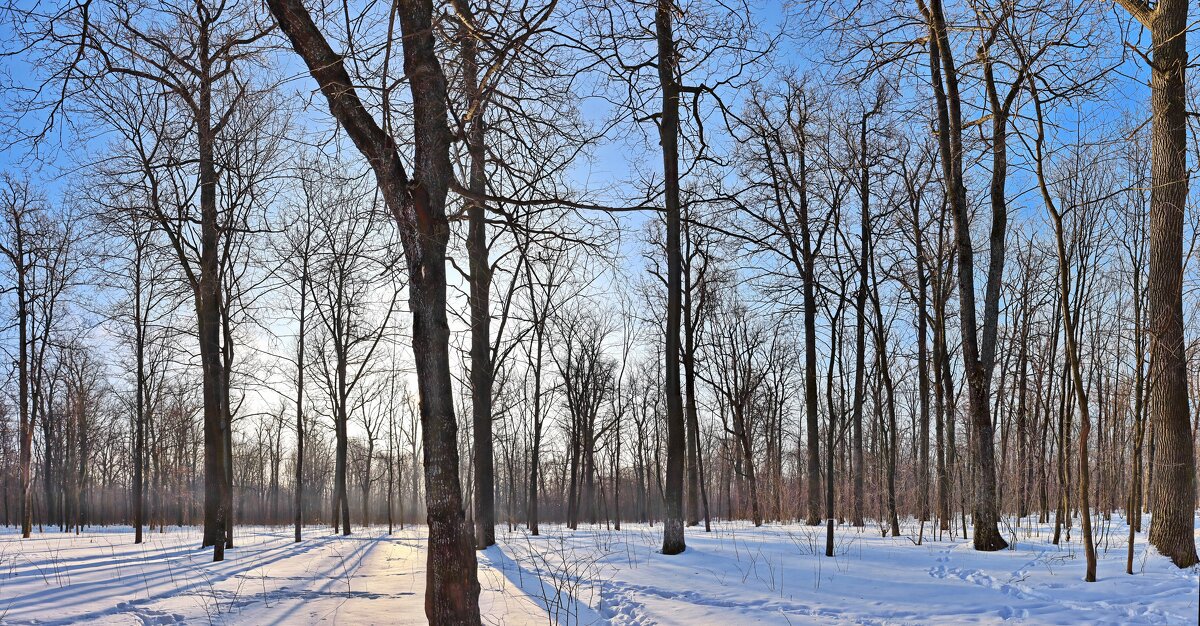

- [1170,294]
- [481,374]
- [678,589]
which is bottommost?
[678,589]

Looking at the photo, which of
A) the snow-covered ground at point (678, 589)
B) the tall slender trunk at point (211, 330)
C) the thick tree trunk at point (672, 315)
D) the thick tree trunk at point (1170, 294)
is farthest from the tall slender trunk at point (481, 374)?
the thick tree trunk at point (1170, 294)

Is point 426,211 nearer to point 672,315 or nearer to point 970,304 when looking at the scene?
point 672,315

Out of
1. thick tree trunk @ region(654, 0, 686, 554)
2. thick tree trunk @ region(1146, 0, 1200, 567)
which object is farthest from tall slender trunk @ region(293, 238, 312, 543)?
thick tree trunk @ region(1146, 0, 1200, 567)

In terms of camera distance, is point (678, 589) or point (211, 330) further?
point (211, 330)

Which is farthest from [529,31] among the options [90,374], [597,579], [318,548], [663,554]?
[90,374]

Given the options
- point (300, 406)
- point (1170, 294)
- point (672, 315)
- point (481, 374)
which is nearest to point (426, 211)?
point (672, 315)

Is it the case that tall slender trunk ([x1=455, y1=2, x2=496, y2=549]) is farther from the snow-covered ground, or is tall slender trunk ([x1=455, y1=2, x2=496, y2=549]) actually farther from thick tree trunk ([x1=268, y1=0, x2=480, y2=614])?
thick tree trunk ([x1=268, y1=0, x2=480, y2=614])

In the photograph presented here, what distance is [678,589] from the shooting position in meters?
8.43

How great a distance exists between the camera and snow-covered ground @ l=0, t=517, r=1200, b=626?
6.69 m

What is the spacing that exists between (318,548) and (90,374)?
1161 inches

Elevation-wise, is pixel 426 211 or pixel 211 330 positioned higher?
pixel 426 211

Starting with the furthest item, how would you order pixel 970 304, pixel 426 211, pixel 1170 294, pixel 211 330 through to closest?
pixel 211 330, pixel 970 304, pixel 1170 294, pixel 426 211

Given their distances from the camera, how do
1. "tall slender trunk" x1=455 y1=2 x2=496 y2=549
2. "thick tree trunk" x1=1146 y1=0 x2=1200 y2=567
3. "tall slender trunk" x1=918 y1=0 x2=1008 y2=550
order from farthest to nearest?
"tall slender trunk" x1=455 y1=2 x2=496 y2=549
"tall slender trunk" x1=918 y1=0 x2=1008 y2=550
"thick tree trunk" x1=1146 y1=0 x2=1200 y2=567

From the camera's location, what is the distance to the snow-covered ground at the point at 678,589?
669 centimetres
